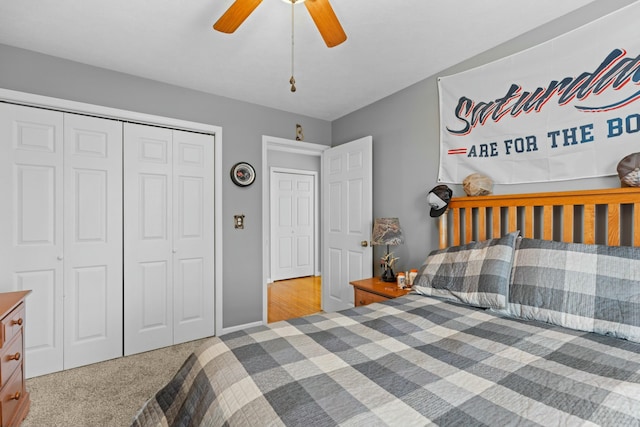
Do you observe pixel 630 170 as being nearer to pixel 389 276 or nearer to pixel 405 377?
pixel 405 377

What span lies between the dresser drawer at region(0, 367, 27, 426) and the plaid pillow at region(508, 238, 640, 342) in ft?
8.94

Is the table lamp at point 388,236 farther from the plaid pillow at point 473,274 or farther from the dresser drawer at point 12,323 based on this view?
the dresser drawer at point 12,323

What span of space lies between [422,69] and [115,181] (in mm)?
2825

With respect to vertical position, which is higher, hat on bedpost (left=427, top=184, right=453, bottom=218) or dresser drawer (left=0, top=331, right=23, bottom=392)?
hat on bedpost (left=427, top=184, right=453, bottom=218)

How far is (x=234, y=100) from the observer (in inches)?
129

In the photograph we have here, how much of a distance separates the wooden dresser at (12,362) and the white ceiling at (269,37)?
178cm

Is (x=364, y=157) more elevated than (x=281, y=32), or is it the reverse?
(x=281, y=32)

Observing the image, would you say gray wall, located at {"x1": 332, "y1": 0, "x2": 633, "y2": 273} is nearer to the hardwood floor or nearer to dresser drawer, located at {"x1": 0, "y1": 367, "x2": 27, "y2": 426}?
the hardwood floor

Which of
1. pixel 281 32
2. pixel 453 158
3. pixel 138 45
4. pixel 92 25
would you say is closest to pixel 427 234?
pixel 453 158

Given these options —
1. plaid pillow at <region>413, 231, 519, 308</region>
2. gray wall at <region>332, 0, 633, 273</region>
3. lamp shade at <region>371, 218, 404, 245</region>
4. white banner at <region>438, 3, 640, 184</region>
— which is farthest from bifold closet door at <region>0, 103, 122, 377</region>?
white banner at <region>438, 3, 640, 184</region>

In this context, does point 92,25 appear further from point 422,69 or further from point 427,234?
point 427,234

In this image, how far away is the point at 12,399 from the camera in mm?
1727

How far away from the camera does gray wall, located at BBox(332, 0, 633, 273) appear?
2.66 metres

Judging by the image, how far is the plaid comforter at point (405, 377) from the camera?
813 mm
